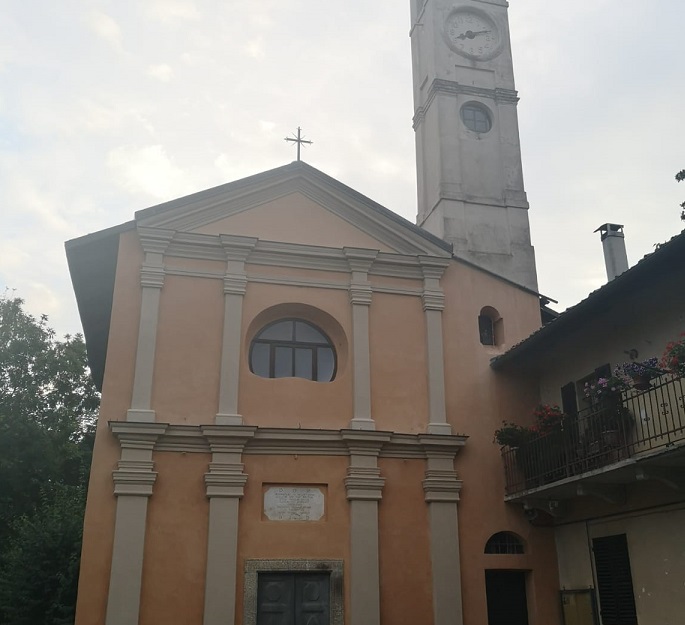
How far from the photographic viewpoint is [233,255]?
13469 millimetres

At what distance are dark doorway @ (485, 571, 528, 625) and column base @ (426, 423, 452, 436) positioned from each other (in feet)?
7.96

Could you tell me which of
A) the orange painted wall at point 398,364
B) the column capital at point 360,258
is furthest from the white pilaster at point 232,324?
the orange painted wall at point 398,364

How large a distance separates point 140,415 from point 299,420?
2.58 metres

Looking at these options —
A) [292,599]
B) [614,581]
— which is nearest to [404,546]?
[292,599]

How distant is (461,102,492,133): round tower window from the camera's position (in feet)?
77.8

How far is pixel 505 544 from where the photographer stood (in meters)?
13.2

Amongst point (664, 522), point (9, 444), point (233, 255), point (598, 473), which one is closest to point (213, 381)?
point (233, 255)

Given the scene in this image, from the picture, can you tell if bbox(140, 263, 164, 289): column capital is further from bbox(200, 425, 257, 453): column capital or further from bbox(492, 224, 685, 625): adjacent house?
bbox(492, 224, 685, 625): adjacent house

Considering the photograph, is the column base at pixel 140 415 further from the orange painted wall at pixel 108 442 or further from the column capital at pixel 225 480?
the column capital at pixel 225 480

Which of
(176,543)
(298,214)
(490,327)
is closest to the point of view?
(176,543)

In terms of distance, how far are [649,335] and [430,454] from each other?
4.18 m

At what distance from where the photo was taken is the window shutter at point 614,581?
11125 mm

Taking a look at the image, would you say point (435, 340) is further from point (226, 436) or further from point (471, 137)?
point (471, 137)

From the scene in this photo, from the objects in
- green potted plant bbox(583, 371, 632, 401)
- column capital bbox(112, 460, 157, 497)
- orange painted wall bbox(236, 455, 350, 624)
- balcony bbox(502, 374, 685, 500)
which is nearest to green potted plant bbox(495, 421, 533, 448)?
balcony bbox(502, 374, 685, 500)
